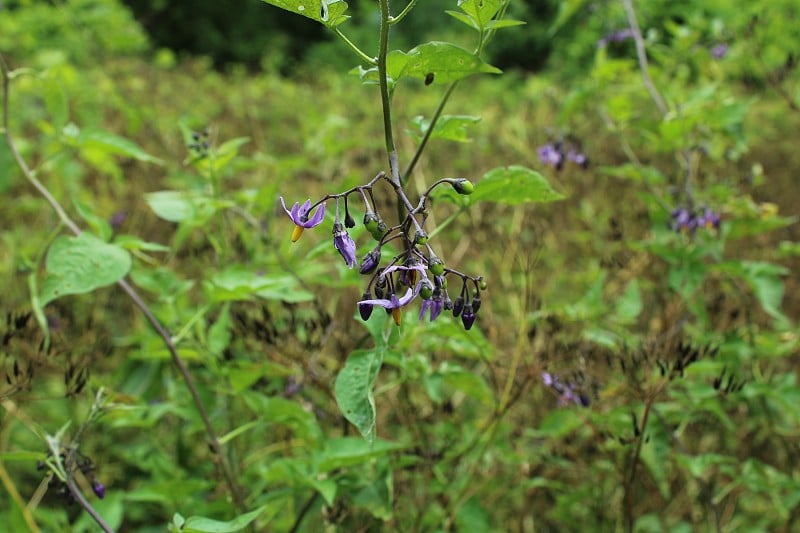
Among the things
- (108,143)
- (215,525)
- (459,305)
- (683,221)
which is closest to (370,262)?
(459,305)

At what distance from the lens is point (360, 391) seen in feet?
3.72

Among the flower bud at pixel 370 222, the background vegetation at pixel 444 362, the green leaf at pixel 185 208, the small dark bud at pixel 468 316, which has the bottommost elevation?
the background vegetation at pixel 444 362

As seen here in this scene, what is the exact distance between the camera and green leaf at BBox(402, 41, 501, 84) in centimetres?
110

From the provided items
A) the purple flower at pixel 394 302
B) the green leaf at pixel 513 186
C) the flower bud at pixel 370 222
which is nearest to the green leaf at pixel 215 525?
the purple flower at pixel 394 302

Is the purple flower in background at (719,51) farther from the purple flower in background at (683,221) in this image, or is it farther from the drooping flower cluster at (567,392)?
the drooping flower cluster at (567,392)

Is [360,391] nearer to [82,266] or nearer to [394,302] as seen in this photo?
[394,302]

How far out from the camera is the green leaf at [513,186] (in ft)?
4.24

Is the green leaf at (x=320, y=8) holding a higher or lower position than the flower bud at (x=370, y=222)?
higher

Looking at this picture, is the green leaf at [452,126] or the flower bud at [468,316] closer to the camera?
the flower bud at [468,316]

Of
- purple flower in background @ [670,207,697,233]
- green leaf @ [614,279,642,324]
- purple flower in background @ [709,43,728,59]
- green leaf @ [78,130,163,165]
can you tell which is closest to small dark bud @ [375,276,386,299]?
green leaf @ [78,130,163,165]

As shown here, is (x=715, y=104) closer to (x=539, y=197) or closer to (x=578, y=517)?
(x=539, y=197)

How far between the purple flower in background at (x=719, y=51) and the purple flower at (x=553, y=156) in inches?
33.5

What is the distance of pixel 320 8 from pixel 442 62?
23 centimetres

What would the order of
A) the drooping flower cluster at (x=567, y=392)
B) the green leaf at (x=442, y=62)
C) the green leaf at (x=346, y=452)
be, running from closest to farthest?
the green leaf at (x=442, y=62)
the green leaf at (x=346, y=452)
the drooping flower cluster at (x=567, y=392)
